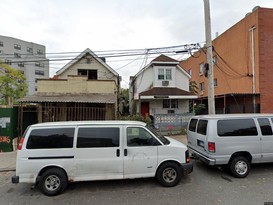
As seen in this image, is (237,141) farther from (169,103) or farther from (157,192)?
(169,103)

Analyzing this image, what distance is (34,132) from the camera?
4633 millimetres

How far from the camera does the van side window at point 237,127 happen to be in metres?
5.41

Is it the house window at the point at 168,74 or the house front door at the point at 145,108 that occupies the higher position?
the house window at the point at 168,74

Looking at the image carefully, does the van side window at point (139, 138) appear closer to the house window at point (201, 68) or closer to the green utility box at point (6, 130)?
the green utility box at point (6, 130)

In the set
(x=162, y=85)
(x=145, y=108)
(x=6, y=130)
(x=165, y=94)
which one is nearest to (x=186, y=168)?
(x=6, y=130)

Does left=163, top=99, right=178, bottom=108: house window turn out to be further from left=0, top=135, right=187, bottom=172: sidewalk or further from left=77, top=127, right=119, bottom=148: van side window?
left=77, top=127, right=119, bottom=148: van side window

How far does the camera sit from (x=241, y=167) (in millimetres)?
5344

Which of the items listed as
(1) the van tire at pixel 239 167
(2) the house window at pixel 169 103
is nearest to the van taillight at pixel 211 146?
(1) the van tire at pixel 239 167

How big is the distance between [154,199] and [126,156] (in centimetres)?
121

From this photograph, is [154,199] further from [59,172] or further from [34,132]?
[34,132]

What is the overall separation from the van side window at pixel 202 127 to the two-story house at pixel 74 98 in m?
5.95

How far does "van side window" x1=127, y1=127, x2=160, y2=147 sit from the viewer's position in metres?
4.84

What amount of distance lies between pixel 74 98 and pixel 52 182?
7.55m

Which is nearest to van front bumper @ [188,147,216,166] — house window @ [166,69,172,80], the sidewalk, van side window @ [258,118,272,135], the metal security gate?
van side window @ [258,118,272,135]
